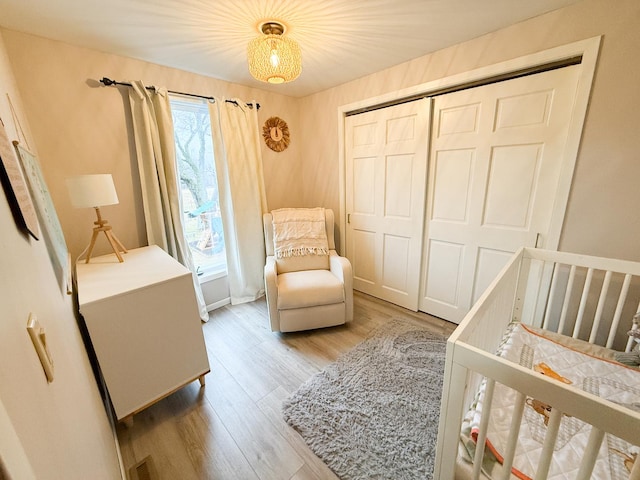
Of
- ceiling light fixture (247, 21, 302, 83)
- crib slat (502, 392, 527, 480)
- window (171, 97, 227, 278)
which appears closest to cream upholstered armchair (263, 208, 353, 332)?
window (171, 97, 227, 278)

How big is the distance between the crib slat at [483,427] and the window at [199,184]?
2.50 meters

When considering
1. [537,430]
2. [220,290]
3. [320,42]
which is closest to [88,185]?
[220,290]

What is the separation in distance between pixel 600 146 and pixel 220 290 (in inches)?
125

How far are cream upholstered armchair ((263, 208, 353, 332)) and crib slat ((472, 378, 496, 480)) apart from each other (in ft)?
4.75

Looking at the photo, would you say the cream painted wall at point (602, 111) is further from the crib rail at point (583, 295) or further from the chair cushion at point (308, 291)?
the chair cushion at point (308, 291)

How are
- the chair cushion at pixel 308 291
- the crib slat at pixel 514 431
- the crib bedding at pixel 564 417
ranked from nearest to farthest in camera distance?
1. the crib slat at pixel 514 431
2. the crib bedding at pixel 564 417
3. the chair cushion at pixel 308 291

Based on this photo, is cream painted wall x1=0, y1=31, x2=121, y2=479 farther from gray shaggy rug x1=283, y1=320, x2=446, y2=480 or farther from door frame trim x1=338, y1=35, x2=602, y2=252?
door frame trim x1=338, y1=35, x2=602, y2=252

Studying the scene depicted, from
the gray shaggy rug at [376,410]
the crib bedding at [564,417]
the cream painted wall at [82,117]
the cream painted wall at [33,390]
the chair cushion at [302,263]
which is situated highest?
the cream painted wall at [82,117]

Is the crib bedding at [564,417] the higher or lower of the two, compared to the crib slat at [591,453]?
lower

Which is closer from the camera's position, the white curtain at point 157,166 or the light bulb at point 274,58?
the light bulb at point 274,58

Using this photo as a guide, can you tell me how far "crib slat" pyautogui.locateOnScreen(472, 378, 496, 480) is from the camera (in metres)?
0.80

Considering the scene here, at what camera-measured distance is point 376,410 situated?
156 centimetres

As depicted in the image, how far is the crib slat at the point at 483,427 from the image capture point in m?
0.80

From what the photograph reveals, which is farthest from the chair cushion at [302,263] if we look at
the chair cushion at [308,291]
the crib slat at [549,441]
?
the crib slat at [549,441]
